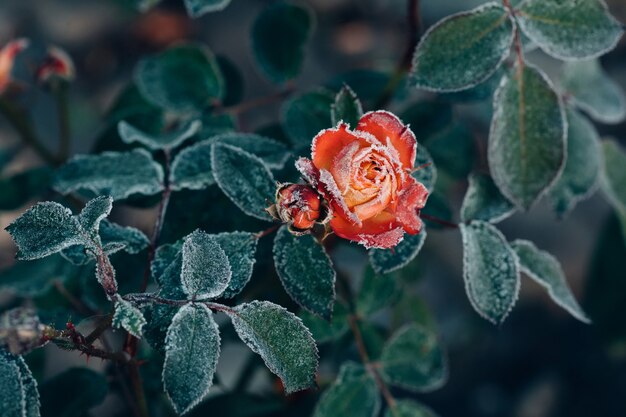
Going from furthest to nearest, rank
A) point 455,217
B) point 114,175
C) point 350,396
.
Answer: point 455,217 → point 350,396 → point 114,175

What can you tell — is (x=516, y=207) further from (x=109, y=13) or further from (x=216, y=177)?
(x=109, y=13)

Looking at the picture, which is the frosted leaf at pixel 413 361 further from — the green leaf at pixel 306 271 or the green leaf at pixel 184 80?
the green leaf at pixel 184 80

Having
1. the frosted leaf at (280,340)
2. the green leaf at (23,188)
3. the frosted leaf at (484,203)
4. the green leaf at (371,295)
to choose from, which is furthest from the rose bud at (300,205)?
the green leaf at (23,188)

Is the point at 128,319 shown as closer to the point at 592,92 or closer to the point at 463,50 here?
the point at 463,50

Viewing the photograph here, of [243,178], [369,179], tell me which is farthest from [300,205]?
[243,178]

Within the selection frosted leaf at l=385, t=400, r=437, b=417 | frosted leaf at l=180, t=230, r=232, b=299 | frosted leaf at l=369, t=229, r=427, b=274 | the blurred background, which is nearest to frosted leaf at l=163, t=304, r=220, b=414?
frosted leaf at l=180, t=230, r=232, b=299

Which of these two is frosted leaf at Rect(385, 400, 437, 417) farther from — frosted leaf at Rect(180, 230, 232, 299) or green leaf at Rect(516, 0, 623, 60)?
green leaf at Rect(516, 0, 623, 60)
